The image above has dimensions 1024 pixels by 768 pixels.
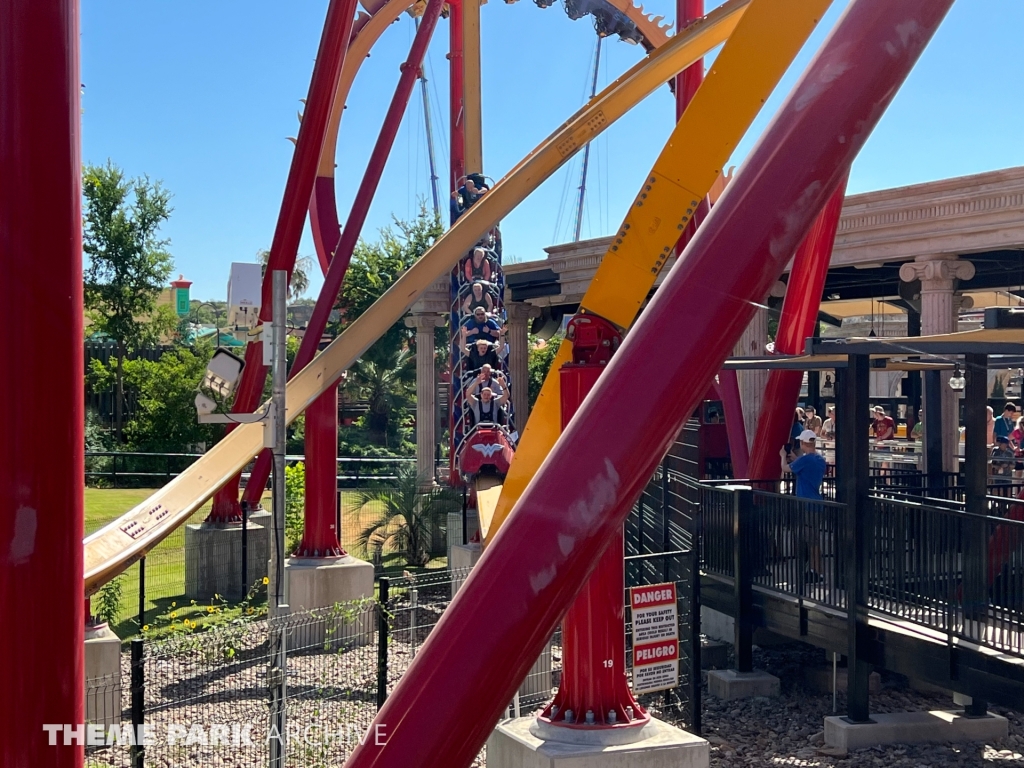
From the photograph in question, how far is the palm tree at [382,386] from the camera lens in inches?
1759

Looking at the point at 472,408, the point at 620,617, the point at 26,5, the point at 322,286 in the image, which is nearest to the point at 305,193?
the point at 322,286

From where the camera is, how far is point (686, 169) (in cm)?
572

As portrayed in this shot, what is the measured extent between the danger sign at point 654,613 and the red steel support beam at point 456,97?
1022 cm

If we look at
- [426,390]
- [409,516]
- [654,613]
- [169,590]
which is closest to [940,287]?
[409,516]

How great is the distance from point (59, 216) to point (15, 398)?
0.63 metres

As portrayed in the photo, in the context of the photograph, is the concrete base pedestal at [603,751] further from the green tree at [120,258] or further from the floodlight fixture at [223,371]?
the green tree at [120,258]

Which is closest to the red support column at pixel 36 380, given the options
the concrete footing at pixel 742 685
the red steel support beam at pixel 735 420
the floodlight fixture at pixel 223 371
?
the floodlight fixture at pixel 223 371

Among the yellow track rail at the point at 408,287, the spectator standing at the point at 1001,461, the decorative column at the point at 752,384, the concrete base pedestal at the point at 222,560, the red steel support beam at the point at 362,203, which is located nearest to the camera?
the yellow track rail at the point at 408,287

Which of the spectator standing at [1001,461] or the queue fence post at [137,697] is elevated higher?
the spectator standing at [1001,461]

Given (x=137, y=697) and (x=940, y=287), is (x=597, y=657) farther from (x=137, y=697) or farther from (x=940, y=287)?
(x=940, y=287)

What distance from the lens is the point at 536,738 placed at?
6797 millimetres

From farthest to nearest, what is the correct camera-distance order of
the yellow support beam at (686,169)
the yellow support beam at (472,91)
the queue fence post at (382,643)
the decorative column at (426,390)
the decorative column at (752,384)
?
the decorative column at (426,390)
the decorative column at (752,384)
the yellow support beam at (472,91)
the queue fence post at (382,643)
the yellow support beam at (686,169)

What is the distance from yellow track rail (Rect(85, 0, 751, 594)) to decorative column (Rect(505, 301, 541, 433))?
2001cm

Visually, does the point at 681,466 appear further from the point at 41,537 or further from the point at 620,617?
the point at 41,537
